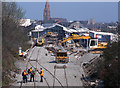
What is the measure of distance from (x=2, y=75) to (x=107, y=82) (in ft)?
10.1

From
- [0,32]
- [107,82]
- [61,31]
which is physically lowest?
[61,31]

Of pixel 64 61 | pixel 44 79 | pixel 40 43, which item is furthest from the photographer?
pixel 40 43

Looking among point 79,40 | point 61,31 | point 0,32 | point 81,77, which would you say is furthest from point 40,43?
Answer: point 0,32

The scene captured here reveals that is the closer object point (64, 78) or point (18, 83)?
point (18, 83)

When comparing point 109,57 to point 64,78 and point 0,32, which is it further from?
point 0,32

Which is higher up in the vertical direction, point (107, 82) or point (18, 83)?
point (107, 82)

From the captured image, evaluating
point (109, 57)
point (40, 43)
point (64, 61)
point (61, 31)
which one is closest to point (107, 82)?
point (109, 57)

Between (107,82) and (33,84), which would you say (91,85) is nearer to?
(107,82)

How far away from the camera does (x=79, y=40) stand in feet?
76.5

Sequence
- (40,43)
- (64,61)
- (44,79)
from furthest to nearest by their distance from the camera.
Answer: (40,43) < (64,61) < (44,79)

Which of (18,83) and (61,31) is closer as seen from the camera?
(18,83)

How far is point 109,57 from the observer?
7.26 meters

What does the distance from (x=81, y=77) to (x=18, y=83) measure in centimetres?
223

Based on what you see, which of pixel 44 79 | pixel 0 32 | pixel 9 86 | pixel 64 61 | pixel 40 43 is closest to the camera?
pixel 0 32
